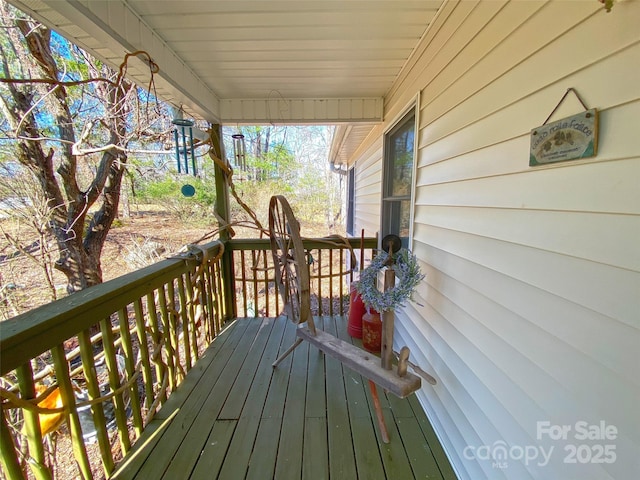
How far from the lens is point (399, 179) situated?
261cm

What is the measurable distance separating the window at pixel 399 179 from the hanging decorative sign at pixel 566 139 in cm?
121

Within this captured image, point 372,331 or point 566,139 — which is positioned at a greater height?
point 566,139

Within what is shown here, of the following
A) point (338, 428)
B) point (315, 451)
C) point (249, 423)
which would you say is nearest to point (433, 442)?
point (338, 428)

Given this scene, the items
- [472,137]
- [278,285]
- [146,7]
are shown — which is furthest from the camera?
[278,285]

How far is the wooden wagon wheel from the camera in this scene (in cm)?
159

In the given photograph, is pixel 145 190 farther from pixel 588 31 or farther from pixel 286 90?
pixel 588 31

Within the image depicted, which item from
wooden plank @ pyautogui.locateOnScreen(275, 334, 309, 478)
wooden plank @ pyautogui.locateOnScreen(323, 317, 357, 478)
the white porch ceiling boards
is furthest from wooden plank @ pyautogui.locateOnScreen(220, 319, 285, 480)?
the white porch ceiling boards

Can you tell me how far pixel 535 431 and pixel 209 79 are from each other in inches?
121

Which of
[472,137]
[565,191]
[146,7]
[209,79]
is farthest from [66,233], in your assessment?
[565,191]

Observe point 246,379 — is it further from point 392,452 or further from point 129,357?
point 392,452

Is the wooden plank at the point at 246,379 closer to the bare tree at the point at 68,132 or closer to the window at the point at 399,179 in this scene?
the window at the point at 399,179

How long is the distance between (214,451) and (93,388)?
0.69m

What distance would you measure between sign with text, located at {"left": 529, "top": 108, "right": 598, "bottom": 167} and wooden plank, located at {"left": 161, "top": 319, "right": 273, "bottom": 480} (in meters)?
1.87

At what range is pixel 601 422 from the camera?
681 millimetres
